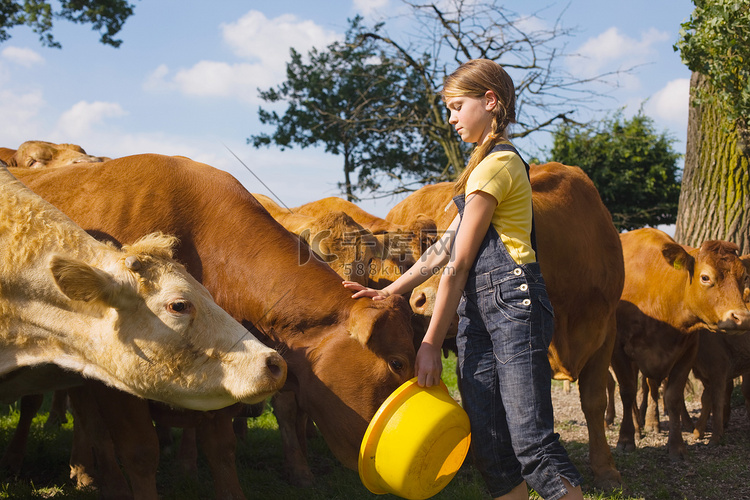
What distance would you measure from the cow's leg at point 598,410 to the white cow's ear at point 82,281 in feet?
12.1

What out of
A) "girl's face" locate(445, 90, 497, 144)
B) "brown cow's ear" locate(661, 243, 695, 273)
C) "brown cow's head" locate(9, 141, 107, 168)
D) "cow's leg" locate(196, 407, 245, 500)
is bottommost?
"cow's leg" locate(196, 407, 245, 500)

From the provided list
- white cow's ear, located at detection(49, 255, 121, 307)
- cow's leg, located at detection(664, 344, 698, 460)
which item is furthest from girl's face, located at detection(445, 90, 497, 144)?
cow's leg, located at detection(664, 344, 698, 460)

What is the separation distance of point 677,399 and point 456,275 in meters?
4.03

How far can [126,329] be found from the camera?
9.36ft

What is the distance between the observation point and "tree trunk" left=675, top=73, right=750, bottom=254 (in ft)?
25.8

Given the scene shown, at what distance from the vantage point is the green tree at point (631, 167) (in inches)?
686

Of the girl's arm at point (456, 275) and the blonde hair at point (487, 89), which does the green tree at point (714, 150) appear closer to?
the blonde hair at point (487, 89)

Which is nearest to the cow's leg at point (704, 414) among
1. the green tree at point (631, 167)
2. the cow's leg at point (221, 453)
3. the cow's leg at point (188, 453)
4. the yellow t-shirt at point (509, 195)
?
the yellow t-shirt at point (509, 195)

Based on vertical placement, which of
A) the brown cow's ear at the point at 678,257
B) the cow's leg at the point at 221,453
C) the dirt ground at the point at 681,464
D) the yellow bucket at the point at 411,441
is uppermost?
the brown cow's ear at the point at 678,257

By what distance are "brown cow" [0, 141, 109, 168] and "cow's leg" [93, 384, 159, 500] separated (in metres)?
3.34

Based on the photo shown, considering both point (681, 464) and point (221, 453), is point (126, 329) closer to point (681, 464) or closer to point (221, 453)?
point (221, 453)

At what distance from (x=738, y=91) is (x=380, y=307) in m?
5.33

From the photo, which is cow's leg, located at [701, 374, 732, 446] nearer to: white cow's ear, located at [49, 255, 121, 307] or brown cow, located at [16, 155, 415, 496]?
brown cow, located at [16, 155, 415, 496]

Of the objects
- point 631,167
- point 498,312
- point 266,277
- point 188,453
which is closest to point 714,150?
point 498,312
